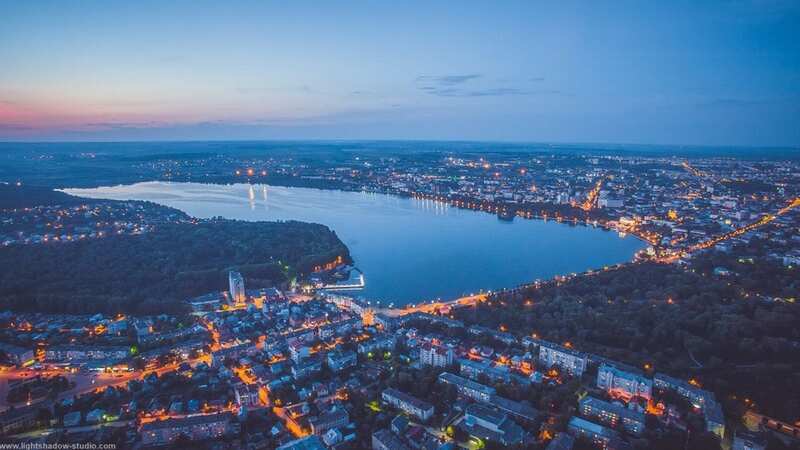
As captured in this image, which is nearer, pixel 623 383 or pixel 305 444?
pixel 305 444

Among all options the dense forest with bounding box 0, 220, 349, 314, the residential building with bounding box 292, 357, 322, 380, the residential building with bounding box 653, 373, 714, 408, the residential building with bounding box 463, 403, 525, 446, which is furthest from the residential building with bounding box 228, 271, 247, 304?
the residential building with bounding box 653, 373, 714, 408

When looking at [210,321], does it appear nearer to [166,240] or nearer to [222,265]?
[222,265]

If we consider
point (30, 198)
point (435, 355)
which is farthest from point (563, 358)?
point (30, 198)

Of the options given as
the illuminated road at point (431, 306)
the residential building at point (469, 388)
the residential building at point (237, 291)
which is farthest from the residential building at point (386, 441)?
the residential building at point (237, 291)

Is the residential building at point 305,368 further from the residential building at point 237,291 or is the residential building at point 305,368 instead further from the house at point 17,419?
the residential building at point 237,291

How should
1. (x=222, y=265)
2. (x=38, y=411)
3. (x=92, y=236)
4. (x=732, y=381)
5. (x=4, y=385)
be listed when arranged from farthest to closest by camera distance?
(x=92, y=236) → (x=222, y=265) → (x=4, y=385) → (x=732, y=381) → (x=38, y=411)

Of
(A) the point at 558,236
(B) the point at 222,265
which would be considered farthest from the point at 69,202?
(A) the point at 558,236

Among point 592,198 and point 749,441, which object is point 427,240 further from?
point 592,198
